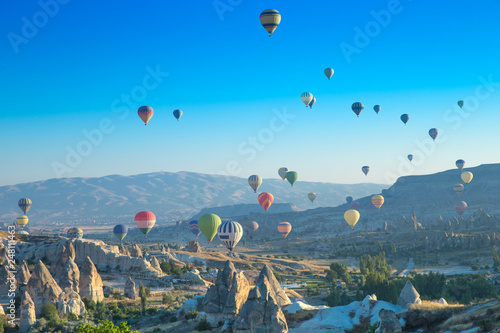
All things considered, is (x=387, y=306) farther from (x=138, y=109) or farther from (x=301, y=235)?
(x=301, y=235)

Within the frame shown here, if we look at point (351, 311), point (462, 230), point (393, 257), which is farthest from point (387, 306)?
point (462, 230)

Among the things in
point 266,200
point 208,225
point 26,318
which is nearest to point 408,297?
point 26,318

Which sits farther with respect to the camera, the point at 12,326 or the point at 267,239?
the point at 267,239

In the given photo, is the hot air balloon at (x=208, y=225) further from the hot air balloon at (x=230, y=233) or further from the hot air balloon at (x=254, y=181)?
the hot air balloon at (x=254, y=181)

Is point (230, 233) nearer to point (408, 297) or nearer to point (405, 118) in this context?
point (408, 297)

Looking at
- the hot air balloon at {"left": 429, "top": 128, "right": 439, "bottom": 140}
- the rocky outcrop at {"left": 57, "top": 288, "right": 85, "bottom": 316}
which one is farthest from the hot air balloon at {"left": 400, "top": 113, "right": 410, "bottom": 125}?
the rocky outcrop at {"left": 57, "top": 288, "right": 85, "bottom": 316}

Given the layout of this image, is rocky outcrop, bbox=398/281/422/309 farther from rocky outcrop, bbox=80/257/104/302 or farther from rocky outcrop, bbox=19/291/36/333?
rocky outcrop, bbox=80/257/104/302

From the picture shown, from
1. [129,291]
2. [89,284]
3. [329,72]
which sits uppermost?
[329,72]

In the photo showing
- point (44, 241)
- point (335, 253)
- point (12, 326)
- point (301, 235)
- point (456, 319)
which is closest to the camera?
point (456, 319)
